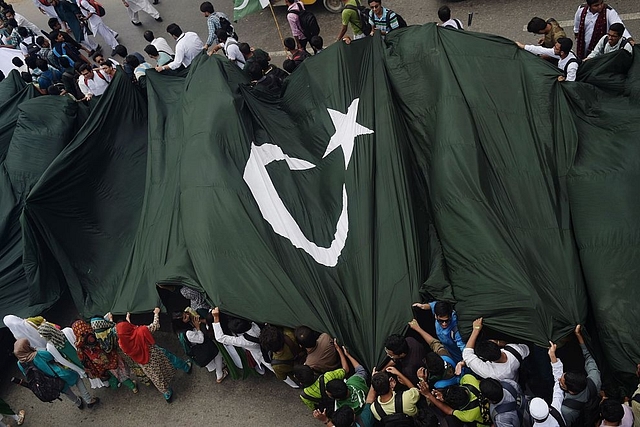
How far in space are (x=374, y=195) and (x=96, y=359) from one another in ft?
10.4

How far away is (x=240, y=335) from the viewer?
5.71 m

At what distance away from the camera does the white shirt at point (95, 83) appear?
29.4 feet

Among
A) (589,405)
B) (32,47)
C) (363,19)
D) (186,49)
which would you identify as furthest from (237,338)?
(32,47)

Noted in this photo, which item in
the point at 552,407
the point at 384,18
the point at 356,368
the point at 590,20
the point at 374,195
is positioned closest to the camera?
the point at 552,407

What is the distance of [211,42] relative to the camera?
9.52 m

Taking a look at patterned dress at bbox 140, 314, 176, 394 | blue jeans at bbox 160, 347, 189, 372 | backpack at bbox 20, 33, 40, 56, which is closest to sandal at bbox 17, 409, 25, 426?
patterned dress at bbox 140, 314, 176, 394

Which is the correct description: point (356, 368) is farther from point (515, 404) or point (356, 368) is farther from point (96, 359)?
point (96, 359)

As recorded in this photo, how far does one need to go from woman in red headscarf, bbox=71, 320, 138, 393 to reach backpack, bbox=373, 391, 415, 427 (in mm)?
2870

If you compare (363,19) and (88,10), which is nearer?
(363,19)

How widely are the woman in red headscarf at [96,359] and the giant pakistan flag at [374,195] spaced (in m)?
0.46

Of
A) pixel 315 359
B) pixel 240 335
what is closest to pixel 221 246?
pixel 240 335

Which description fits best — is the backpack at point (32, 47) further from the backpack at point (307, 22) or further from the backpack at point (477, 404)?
the backpack at point (477, 404)

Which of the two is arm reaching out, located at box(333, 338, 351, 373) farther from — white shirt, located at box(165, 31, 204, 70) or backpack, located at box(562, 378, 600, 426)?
white shirt, located at box(165, 31, 204, 70)

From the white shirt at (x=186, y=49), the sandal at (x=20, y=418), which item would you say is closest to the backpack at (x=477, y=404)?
A: the sandal at (x=20, y=418)
